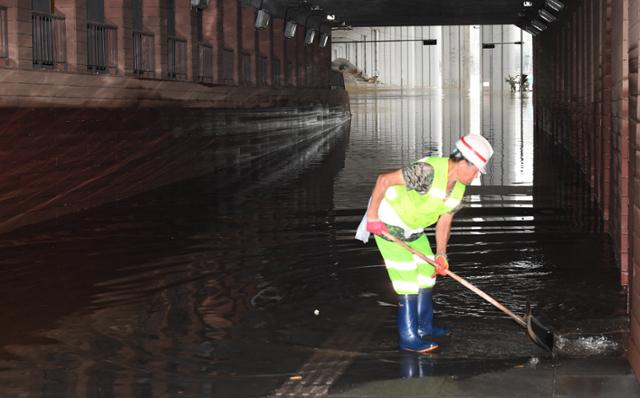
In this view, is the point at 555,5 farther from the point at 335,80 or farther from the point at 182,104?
the point at 335,80

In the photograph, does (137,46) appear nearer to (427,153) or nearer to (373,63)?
(427,153)

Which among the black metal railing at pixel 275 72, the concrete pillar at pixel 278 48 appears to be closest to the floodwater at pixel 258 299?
the black metal railing at pixel 275 72

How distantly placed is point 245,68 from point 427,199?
81.0 ft

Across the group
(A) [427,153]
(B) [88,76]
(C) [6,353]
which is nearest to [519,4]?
(A) [427,153]

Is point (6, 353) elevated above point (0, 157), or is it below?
below

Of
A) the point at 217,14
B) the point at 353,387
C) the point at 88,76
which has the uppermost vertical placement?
the point at 217,14

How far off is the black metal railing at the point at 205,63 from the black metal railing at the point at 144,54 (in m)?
3.42

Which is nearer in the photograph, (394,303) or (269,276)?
(394,303)

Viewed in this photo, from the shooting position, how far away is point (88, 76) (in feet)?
53.3

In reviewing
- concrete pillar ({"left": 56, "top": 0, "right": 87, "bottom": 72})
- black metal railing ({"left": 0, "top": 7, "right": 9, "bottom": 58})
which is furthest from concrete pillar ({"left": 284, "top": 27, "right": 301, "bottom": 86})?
black metal railing ({"left": 0, "top": 7, "right": 9, "bottom": 58})

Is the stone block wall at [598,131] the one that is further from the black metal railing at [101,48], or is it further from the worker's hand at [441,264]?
the black metal railing at [101,48]

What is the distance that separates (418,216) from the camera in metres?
6.73

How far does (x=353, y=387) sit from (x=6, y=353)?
2.30m

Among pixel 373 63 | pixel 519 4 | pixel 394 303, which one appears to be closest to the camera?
pixel 394 303
